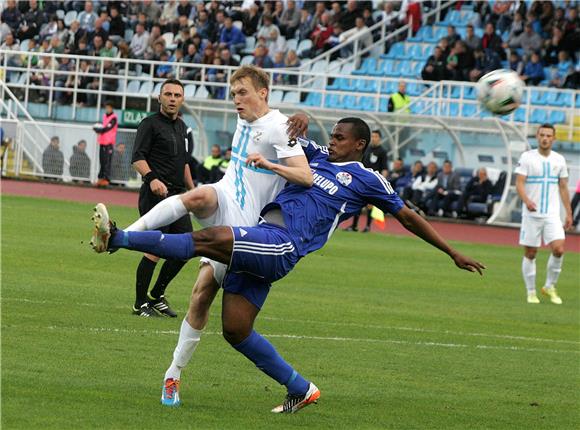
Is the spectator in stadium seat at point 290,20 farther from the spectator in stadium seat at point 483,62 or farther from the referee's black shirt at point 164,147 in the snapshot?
the referee's black shirt at point 164,147

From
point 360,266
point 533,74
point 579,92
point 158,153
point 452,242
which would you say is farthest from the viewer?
point 533,74

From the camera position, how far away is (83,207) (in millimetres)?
28344

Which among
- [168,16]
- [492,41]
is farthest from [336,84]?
[168,16]

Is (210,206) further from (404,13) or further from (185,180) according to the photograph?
(404,13)

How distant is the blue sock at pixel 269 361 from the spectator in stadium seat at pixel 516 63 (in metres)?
26.4

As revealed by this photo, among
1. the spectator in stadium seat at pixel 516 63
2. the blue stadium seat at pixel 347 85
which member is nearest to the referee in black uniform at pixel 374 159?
the spectator in stadium seat at pixel 516 63

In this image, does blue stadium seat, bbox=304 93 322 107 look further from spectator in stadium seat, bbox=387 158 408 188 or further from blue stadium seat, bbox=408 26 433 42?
spectator in stadium seat, bbox=387 158 408 188

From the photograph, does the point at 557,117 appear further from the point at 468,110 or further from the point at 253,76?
the point at 253,76

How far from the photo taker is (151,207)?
12.8 m

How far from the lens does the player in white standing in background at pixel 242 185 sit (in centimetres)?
821

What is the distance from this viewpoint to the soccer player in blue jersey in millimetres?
7688

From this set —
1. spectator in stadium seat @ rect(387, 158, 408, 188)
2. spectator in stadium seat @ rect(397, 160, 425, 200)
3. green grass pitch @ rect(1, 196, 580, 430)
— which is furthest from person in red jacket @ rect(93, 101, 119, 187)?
green grass pitch @ rect(1, 196, 580, 430)

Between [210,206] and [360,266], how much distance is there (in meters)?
12.1

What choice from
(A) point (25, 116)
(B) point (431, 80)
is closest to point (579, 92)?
(B) point (431, 80)
